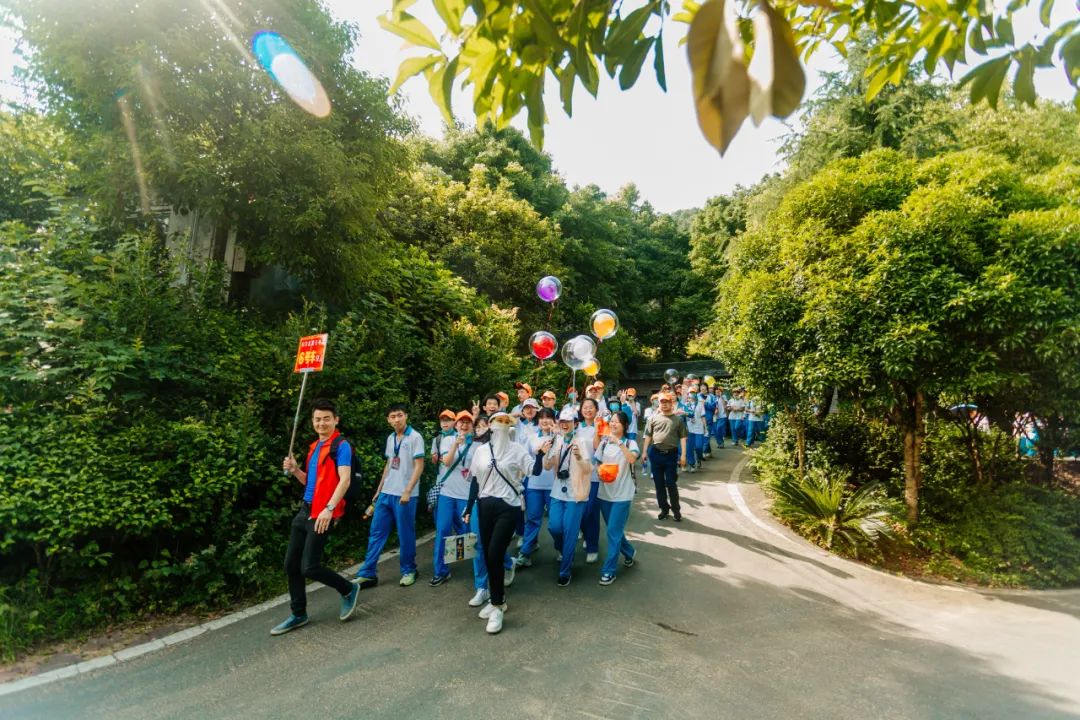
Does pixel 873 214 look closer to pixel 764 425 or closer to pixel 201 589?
pixel 201 589

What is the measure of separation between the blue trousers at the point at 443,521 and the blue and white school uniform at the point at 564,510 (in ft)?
3.45

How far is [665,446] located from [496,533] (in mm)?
3900

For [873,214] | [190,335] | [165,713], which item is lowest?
[165,713]

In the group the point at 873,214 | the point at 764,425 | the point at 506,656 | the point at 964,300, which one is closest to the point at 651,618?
the point at 506,656

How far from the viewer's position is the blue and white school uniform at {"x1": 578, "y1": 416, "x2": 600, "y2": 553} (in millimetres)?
6223

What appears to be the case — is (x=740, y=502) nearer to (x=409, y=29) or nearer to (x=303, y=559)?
(x=303, y=559)

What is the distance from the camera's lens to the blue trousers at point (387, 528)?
5.75 m

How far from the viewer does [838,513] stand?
7.39 m

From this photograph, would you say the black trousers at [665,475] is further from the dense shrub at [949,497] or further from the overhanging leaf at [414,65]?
the overhanging leaf at [414,65]

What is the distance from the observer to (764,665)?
13.8 feet

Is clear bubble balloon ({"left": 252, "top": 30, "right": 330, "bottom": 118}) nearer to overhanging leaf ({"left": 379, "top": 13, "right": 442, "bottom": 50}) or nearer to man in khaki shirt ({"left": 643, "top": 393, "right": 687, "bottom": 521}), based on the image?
man in khaki shirt ({"left": 643, "top": 393, "right": 687, "bottom": 521})

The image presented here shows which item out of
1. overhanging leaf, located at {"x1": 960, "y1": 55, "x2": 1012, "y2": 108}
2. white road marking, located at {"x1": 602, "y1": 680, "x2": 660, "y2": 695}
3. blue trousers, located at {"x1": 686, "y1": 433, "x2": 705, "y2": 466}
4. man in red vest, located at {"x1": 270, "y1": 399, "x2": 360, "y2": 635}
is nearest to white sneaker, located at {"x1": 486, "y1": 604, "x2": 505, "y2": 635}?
white road marking, located at {"x1": 602, "y1": 680, "x2": 660, "y2": 695}

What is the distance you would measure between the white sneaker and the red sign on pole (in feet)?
9.80

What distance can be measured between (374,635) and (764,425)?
46.6ft
